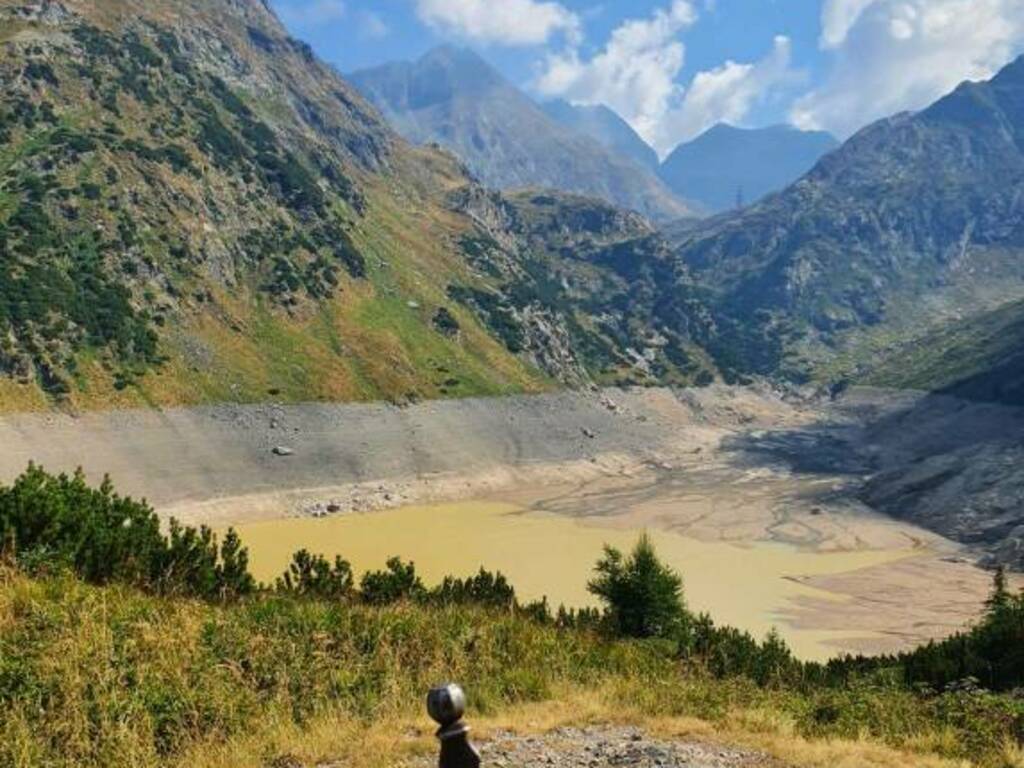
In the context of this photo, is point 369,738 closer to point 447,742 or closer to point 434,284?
point 447,742

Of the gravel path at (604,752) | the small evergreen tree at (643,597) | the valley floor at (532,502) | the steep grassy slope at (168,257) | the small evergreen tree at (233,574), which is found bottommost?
the gravel path at (604,752)

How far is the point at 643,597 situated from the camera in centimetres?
2889

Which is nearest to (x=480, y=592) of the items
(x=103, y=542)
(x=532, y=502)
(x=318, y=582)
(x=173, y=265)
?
(x=318, y=582)

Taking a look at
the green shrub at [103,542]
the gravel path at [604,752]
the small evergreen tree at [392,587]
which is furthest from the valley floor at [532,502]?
the gravel path at [604,752]

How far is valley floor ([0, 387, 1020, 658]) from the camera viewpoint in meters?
66.6

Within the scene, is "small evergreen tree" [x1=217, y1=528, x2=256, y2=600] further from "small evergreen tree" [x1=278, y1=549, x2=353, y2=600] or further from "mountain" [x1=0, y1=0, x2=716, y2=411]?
"mountain" [x1=0, y1=0, x2=716, y2=411]

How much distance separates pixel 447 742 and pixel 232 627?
23.0ft

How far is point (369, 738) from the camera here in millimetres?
9344

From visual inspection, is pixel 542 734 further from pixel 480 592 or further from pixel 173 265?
pixel 173 265

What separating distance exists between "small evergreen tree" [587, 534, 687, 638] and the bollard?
2168 cm

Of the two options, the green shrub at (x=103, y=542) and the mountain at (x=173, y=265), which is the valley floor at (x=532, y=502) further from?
the green shrub at (x=103, y=542)

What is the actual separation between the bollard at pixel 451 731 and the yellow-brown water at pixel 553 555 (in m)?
50.1

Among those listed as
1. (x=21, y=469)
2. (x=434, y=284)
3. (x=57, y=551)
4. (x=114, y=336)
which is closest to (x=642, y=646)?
(x=57, y=551)

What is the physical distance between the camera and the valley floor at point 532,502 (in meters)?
66.6
